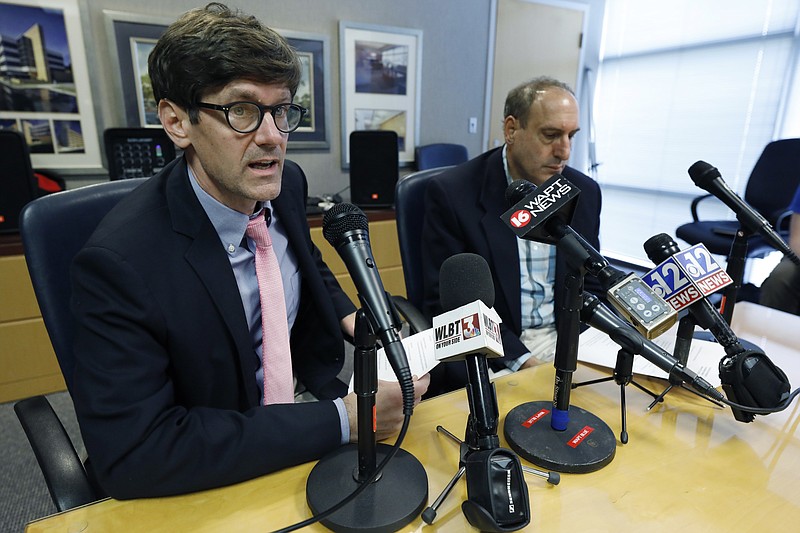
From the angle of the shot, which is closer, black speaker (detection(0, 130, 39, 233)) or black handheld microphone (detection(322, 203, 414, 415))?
black handheld microphone (detection(322, 203, 414, 415))

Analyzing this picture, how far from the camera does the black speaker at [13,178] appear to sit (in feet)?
6.40

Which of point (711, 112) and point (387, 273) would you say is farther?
point (711, 112)

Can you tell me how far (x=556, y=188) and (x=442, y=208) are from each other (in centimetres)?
85

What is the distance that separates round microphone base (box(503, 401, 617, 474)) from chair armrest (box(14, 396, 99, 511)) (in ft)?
2.38

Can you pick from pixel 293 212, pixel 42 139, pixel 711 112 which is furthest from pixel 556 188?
pixel 711 112

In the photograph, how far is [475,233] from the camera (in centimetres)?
153

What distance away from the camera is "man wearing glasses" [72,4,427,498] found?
2.34ft

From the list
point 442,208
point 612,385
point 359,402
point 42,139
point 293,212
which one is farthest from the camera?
point 42,139

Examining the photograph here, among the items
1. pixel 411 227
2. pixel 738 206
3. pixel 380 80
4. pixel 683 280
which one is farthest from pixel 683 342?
pixel 380 80

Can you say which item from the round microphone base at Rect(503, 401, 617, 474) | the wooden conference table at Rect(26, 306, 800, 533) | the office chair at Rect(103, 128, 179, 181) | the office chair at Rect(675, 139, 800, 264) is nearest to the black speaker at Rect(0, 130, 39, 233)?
the office chair at Rect(103, 128, 179, 181)

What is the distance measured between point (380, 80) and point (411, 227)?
2.08 m

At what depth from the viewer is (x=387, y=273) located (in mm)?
3010

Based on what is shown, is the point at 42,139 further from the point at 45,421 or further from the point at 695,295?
the point at 695,295

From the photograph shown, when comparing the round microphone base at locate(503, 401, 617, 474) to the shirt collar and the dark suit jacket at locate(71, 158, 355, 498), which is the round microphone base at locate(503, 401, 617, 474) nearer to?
the dark suit jacket at locate(71, 158, 355, 498)
